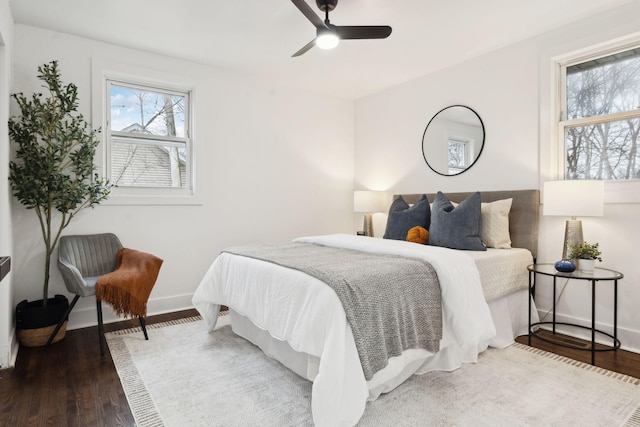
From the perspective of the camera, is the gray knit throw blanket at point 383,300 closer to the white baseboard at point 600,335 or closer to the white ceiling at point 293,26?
the white baseboard at point 600,335

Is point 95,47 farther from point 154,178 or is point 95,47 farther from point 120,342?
point 120,342

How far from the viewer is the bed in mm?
1649

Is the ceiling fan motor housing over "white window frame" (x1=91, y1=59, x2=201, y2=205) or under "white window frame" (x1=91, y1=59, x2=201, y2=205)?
Answer: over

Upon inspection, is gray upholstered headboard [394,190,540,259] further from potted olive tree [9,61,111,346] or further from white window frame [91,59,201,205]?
potted olive tree [9,61,111,346]

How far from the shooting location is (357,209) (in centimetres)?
454

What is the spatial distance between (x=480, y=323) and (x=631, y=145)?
1852 mm

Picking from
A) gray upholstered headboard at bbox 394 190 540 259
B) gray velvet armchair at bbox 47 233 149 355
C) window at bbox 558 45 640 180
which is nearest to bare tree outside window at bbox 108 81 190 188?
gray velvet armchair at bbox 47 233 149 355

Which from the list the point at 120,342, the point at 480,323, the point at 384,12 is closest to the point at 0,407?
the point at 120,342

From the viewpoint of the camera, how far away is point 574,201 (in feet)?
8.55

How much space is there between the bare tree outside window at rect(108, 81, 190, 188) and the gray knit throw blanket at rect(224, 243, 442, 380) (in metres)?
1.97

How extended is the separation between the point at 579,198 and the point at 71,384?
3.48 metres

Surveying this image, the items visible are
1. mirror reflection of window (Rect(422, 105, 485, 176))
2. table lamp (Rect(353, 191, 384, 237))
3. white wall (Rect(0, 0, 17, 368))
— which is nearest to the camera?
white wall (Rect(0, 0, 17, 368))

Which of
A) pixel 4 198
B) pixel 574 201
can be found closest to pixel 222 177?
pixel 4 198

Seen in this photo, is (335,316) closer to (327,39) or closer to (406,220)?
(327,39)
